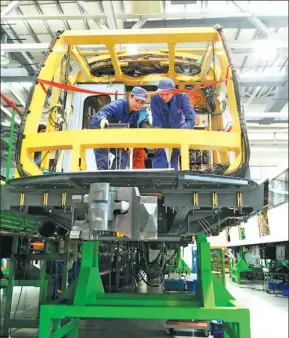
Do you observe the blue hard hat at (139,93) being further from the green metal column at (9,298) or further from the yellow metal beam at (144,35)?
the green metal column at (9,298)

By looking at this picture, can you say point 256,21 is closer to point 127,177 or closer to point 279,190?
point 279,190

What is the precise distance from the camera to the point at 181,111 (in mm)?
3393

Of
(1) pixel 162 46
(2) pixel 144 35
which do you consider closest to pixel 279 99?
(1) pixel 162 46

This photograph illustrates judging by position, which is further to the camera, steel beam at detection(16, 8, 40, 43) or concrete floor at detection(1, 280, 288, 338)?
steel beam at detection(16, 8, 40, 43)

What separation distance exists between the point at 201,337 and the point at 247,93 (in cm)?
733

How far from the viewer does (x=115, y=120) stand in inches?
133

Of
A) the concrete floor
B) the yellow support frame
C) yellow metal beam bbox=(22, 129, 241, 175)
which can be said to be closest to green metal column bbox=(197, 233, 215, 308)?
the yellow support frame

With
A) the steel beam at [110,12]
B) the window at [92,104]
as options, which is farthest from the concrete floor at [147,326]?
the steel beam at [110,12]

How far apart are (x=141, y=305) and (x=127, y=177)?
1502mm

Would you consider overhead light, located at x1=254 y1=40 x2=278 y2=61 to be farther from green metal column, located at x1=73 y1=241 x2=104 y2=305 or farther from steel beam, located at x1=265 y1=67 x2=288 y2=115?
green metal column, located at x1=73 y1=241 x2=104 y2=305

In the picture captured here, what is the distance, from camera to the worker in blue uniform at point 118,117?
300cm

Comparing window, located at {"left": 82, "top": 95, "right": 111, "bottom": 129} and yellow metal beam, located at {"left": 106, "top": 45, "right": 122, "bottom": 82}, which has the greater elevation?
yellow metal beam, located at {"left": 106, "top": 45, "right": 122, "bottom": 82}

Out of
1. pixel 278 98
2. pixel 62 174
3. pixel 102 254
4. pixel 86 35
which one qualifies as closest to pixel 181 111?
pixel 86 35

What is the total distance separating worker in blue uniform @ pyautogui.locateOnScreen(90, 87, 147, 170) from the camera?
300 centimetres
